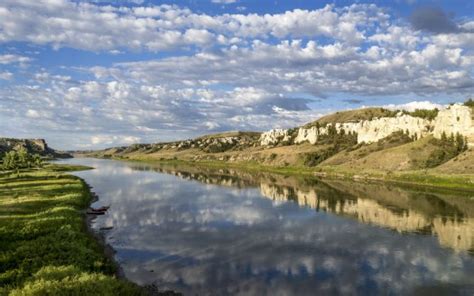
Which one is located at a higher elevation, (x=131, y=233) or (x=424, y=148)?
(x=424, y=148)

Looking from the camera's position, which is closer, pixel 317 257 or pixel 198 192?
pixel 317 257

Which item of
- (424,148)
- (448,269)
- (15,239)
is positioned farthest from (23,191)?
(424,148)

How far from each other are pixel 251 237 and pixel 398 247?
1612 cm

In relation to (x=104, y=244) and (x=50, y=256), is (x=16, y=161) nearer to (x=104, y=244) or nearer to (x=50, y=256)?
(x=104, y=244)

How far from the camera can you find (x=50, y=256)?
34625 millimetres

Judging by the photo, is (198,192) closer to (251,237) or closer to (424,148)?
(251,237)

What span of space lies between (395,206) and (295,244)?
36769 millimetres

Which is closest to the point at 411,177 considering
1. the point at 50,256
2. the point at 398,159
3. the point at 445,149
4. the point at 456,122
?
the point at 398,159

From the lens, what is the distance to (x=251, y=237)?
52406 mm

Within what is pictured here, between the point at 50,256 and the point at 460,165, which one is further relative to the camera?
the point at 460,165

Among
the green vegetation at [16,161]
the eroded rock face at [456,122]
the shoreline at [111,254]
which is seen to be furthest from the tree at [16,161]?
the eroded rock face at [456,122]

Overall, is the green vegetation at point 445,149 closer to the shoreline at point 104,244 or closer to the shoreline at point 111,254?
the shoreline at point 104,244

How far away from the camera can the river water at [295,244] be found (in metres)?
34.9

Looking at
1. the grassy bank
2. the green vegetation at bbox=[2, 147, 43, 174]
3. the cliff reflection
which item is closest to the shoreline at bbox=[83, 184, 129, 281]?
the grassy bank
